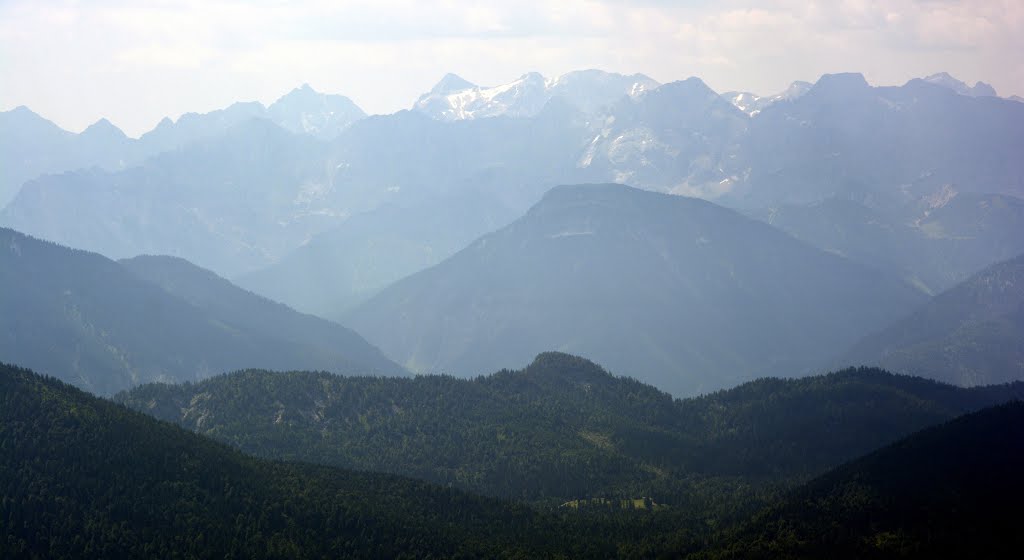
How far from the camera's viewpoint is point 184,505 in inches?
6560

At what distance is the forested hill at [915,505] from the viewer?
152375 mm

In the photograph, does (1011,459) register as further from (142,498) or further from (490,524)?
(142,498)

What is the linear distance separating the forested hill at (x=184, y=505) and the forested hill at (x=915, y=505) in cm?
2989

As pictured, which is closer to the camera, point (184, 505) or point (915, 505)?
point (915, 505)

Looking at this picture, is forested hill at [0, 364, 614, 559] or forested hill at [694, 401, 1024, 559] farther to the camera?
forested hill at [0, 364, 614, 559]

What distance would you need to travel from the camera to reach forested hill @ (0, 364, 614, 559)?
15650 cm

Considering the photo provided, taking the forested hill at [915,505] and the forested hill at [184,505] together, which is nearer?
the forested hill at [915,505]

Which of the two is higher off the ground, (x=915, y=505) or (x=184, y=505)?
(x=915, y=505)

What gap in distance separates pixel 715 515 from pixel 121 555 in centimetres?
9854

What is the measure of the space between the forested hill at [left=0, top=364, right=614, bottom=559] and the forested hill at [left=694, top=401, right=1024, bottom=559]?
2989 centimetres

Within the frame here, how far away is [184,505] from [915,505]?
105 metres

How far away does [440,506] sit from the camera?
191750 millimetres

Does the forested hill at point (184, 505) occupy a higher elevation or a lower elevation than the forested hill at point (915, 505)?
lower

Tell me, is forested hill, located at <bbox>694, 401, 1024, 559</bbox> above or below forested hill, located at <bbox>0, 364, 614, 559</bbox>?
above
